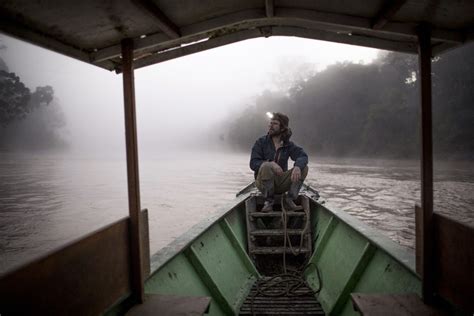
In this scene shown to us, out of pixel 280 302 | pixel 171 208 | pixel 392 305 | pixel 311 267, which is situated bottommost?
pixel 171 208

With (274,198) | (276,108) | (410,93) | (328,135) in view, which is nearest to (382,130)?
(410,93)

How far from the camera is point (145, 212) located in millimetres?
2078

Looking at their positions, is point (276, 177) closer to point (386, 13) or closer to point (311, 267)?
point (311, 267)

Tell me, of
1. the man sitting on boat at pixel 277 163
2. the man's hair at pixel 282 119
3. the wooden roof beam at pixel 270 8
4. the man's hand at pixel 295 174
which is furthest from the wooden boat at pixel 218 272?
the wooden roof beam at pixel 270 8

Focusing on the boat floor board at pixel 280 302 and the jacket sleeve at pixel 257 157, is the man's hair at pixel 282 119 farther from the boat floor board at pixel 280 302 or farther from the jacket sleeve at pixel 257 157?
the boat floor board at pixel 280 302

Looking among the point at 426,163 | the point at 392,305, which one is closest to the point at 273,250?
the point at 392,305

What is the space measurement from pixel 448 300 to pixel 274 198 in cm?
290

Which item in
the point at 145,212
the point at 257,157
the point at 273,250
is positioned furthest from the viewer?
the point at 257,157

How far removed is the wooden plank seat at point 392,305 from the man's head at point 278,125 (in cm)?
272

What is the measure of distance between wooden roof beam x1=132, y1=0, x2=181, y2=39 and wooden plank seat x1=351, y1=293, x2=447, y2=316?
203cm

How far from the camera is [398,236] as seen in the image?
8.58 meters

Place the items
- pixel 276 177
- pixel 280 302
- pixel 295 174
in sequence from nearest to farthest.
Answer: pixel 280 302 < pixel 295 174 < pixel 276 177

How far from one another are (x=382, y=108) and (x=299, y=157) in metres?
36.8

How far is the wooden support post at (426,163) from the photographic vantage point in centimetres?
175
